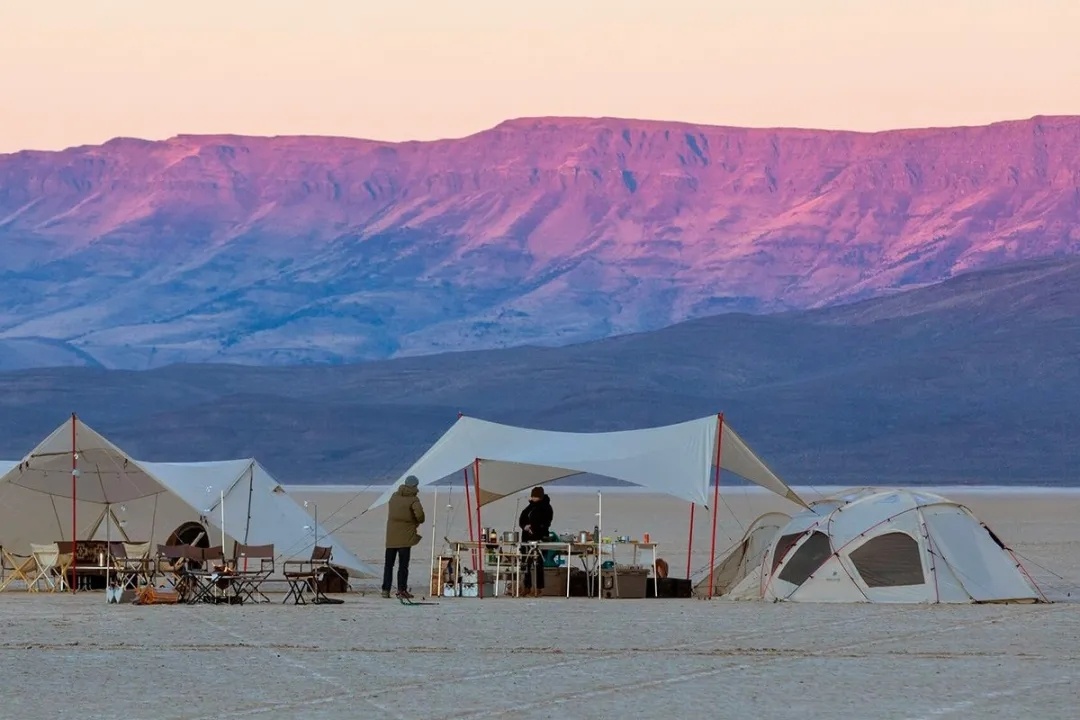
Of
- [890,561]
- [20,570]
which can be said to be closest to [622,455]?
[890,561]

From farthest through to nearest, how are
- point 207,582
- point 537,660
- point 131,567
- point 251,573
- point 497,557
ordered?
point 131,567
point 497,557
point 207,582
point 251,573
point 537,660

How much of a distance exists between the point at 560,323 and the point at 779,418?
173ft

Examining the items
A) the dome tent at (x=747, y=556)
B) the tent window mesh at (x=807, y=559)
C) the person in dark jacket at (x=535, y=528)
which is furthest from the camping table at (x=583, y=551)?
the tent window mesh at (x=807, y=559)

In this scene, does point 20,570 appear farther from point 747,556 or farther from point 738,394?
point 738,394

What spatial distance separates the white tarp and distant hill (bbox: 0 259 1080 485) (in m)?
63.2

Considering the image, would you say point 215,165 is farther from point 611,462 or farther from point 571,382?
point 611,462

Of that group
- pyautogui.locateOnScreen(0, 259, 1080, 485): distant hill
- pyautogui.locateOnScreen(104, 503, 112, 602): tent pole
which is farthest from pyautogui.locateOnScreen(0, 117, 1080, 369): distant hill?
pyautogui.locateOnScreen(104, 503, 112, 602): tent pole

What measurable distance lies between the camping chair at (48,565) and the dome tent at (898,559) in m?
7.62

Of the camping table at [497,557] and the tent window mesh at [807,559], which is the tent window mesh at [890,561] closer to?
the tent window mesh at [807,559]

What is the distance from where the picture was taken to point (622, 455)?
22.5 m

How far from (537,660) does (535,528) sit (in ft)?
22.5

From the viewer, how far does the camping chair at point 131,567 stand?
22.2m

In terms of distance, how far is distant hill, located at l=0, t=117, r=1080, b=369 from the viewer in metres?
150

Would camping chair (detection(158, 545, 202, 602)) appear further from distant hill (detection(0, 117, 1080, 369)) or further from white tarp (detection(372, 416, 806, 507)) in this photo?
distant hill (detection(0, 117, 1080, 369))
